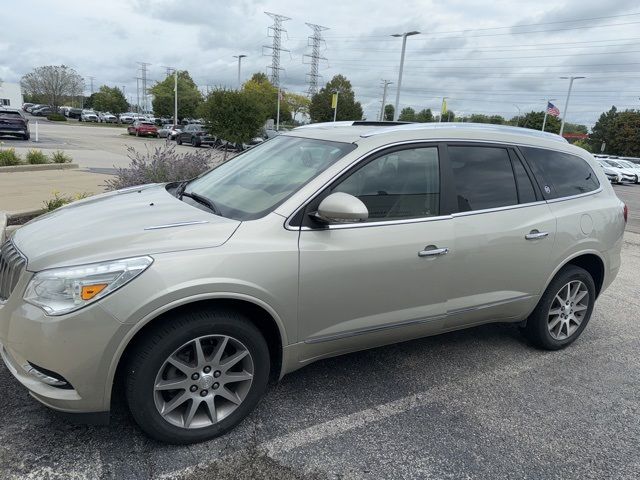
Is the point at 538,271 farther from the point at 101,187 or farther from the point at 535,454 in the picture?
the point at 101,187

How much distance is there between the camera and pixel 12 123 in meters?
24.4

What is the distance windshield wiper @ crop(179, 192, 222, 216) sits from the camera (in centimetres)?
308

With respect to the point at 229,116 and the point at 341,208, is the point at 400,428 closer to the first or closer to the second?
the point at 341,208

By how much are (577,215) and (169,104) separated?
7706 centimetres

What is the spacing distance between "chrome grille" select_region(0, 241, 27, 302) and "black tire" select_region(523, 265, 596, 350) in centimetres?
374

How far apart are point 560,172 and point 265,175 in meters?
2.49

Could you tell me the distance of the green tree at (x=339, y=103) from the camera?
225 feet

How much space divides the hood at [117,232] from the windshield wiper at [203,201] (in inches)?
3.2

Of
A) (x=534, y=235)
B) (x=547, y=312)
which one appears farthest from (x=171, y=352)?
(x=547, y=312)

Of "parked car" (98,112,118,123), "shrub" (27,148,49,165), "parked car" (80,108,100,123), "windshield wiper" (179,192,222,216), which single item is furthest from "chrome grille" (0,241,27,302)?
"parked car" (98,112,118,123)

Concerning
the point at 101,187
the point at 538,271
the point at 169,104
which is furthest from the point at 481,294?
the point at 169,104

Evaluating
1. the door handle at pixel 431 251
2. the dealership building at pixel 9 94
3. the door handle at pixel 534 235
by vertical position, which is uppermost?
the dealership building at pixel 9 94

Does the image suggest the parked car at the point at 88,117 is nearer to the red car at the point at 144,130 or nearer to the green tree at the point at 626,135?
the red car at the point at 144,130

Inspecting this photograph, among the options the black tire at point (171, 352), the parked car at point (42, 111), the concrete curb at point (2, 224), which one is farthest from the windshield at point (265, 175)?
the parked car at point (42, 111)
